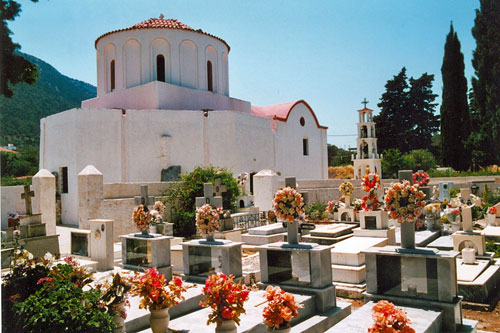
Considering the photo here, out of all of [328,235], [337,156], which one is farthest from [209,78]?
[337,156]

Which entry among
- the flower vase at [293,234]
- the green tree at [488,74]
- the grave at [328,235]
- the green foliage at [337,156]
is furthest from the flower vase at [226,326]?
the green foliage at [337,156]

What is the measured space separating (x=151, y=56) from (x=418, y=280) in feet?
60.1

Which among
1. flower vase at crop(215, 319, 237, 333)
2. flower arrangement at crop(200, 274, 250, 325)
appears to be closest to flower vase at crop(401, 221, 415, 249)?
flower arrangement at crop(200, 274, 250, 325)

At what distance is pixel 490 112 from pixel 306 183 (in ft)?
36.0

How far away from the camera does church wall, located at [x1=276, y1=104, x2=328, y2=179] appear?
81.9 feet

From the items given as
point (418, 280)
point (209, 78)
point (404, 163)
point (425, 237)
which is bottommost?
point (425, 237)

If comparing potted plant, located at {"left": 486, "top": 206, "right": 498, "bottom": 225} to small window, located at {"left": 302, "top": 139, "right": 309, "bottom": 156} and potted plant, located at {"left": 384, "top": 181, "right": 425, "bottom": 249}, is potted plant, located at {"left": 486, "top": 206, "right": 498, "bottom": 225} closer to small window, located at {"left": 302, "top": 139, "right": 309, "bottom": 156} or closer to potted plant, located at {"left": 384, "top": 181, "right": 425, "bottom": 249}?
potted plant, located at {"left": 384, "top": 181, "right": 425, "bottom": 249}

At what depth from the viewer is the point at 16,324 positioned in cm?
355

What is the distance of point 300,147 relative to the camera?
2658 cm

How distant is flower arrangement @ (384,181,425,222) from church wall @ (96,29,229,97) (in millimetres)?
16811

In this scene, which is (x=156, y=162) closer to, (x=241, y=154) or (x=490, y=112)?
(x=241, y=154)

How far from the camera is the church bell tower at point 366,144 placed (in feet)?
86.3

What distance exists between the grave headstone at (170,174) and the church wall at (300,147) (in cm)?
772

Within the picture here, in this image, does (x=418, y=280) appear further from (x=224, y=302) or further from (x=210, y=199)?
(x=210, y=199)
